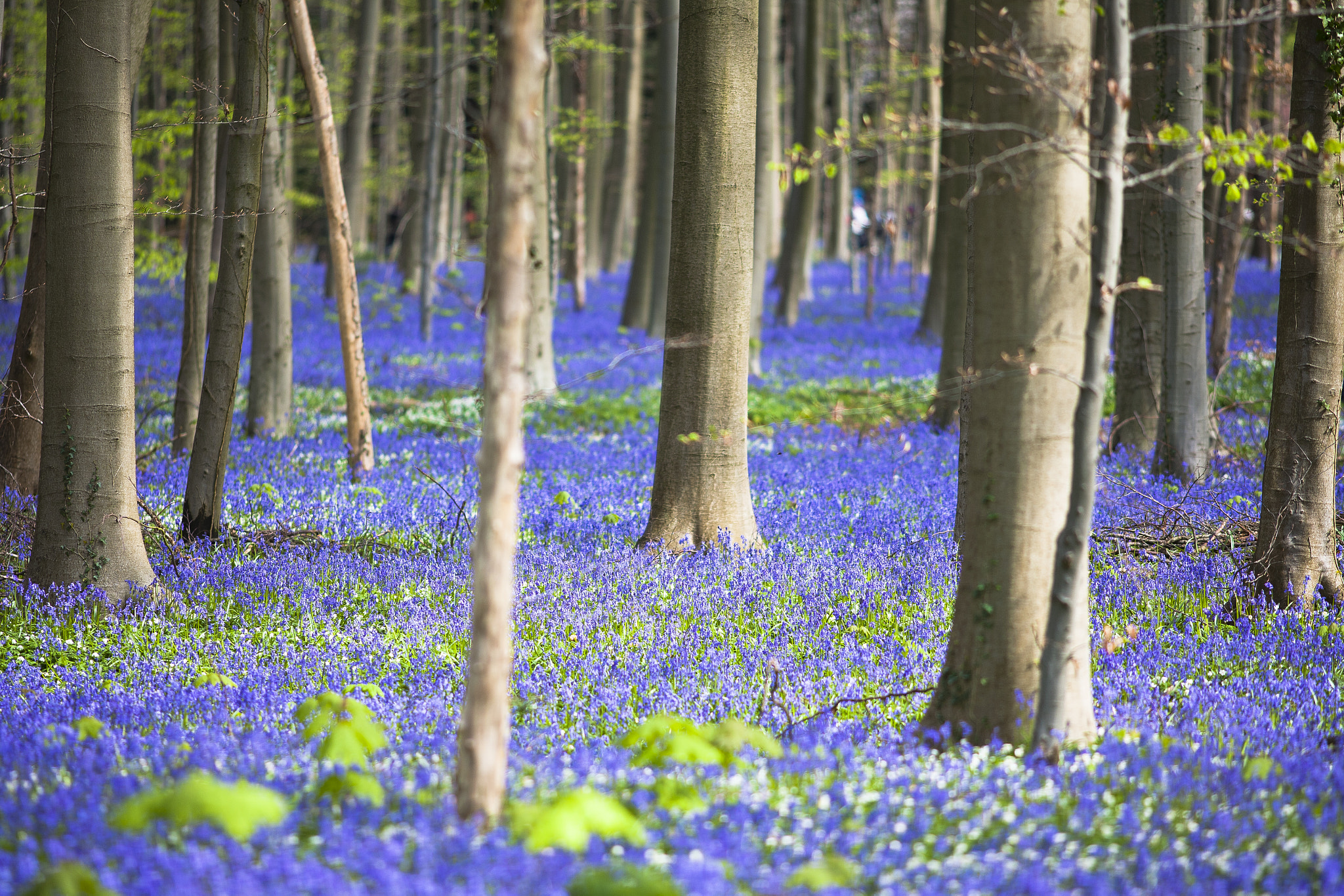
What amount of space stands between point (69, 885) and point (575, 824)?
3.89 ft

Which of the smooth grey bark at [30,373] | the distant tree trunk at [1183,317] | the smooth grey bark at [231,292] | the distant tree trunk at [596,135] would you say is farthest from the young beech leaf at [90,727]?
the distant tree trunk at [596,135]

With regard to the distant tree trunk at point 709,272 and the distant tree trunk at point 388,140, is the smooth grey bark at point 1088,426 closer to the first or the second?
the distant tree trunk at point 709,272

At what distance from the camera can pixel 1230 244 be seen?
1402 centimetres

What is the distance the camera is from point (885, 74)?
37688 millimetres

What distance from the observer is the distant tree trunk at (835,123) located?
29062 mm

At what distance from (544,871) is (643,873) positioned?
0.26 m

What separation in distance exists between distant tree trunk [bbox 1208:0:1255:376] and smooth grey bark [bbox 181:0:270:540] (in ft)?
34.0

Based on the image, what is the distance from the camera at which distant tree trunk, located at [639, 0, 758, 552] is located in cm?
665

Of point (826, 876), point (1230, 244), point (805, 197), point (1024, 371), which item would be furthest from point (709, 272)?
point (805, 197)

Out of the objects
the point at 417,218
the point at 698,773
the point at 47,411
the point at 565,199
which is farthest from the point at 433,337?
the point at 698,773

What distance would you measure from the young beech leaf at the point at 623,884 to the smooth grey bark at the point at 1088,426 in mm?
1623

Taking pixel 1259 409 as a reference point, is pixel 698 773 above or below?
below

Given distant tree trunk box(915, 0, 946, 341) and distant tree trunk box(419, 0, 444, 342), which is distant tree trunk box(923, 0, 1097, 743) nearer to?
distant tree trunk box(915, 0, 946, 341)

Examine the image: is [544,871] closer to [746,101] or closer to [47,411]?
[47,411]
